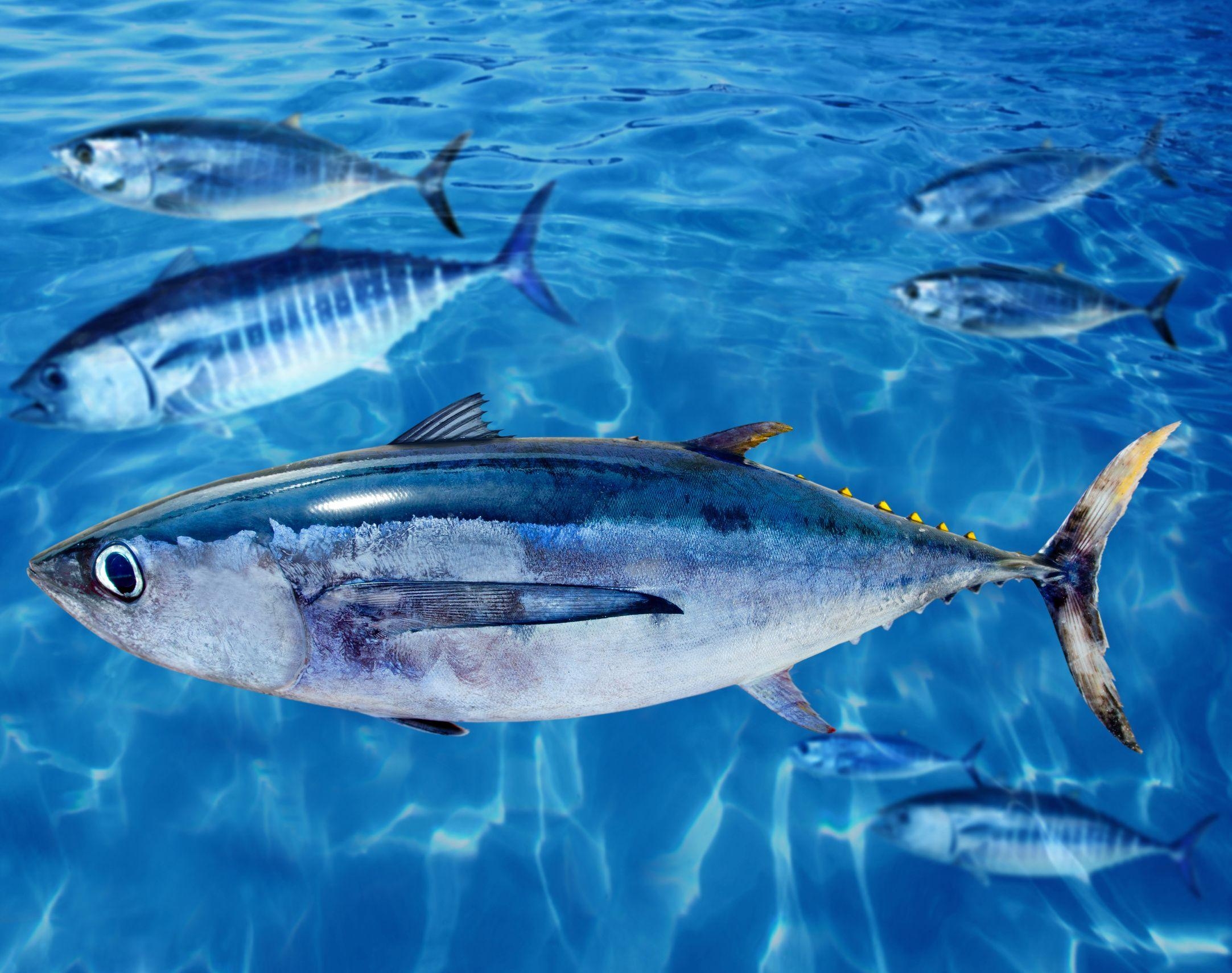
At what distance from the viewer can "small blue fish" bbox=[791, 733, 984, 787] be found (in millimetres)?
2781

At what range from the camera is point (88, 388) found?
262 cm

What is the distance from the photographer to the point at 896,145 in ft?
23.6

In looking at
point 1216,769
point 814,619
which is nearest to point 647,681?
point 814,619

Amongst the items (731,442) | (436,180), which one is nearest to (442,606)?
(731,442)

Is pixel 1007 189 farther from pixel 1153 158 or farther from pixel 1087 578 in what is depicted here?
pixel 1153 158

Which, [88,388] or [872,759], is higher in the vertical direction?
[88,388]

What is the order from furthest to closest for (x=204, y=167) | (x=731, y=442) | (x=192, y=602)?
(x=204, y=167), (x=731, y=442), (x=192, y=602)

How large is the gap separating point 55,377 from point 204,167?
115cm

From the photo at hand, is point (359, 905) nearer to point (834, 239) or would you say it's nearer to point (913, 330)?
point (913, 330)

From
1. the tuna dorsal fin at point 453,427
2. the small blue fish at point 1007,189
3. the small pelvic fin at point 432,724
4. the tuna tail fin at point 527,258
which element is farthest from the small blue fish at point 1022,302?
the small pelvic fin at point 432,724

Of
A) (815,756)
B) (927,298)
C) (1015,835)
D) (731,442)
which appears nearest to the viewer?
(731,442)

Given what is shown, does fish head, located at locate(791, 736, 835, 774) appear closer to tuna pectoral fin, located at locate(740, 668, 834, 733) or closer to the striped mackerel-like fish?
tuna pectoral fin, located at locate(740, 668, 834, 733)

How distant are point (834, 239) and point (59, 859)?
5784 mm

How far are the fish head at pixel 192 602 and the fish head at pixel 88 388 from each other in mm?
1484
